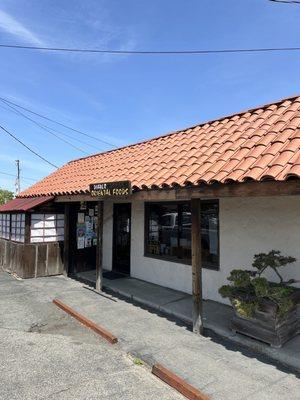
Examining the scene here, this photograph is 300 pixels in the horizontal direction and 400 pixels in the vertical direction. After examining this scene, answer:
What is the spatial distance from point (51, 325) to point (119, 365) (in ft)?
7.11

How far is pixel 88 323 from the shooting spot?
21.3 ft

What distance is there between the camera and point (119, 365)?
488cm

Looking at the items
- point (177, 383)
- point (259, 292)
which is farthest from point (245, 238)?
point (177, 383)

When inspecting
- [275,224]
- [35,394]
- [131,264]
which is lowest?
[35,394]

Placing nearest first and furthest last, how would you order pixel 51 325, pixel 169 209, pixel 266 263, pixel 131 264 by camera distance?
pixel 266 263 < pixel 51 325 < pixel 169 209 < pixel 131 264

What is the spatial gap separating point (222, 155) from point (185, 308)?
322 centimetres

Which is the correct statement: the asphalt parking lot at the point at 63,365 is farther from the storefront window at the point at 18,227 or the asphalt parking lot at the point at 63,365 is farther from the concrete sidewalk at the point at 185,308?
the storefront window at the point at 18,227

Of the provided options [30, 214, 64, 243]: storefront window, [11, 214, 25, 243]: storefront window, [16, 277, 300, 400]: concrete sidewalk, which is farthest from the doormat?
[11, 214, 25, 243]: storefront window

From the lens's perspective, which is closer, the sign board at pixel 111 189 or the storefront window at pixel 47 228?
the sign board at pixel 111 189

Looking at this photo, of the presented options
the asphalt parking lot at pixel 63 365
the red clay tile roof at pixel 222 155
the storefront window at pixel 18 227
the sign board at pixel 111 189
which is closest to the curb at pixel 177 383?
the asphalt parking lot at pixel 63 365

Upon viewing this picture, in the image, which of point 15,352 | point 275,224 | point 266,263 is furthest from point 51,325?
point 275,224

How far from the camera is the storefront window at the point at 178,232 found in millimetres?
7961

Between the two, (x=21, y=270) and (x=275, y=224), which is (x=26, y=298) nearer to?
(x=21, y=270)

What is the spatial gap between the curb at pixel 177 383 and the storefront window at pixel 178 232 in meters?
3.48
